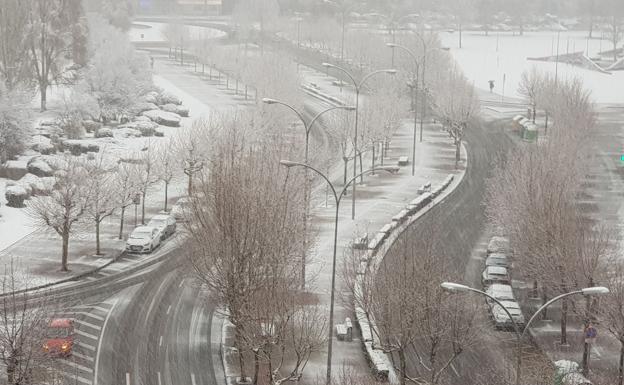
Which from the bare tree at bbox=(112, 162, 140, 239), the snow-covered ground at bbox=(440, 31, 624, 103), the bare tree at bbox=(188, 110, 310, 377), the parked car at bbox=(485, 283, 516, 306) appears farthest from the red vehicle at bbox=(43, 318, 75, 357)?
the snow-covered ground at bbox=(440, 31, 624, 103)

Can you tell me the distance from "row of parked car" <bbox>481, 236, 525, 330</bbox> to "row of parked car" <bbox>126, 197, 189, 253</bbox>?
15.9 m

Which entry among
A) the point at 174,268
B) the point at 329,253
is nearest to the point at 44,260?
the point at 174,268

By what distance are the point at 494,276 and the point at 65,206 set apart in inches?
856

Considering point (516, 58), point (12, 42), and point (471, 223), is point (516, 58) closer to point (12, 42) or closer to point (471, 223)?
point (12, 42)

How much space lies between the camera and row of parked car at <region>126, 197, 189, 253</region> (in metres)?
57.0

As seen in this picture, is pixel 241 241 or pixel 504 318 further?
pixel 504 318

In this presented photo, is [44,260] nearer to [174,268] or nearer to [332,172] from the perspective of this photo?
[174,268]

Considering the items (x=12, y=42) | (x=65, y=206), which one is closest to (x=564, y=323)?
(x=65, y=206)

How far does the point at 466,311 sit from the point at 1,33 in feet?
215

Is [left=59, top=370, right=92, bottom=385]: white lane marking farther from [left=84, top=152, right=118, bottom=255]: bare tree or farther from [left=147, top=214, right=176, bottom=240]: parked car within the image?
[left=147, top=214, right=176, bottom=240]: parked car

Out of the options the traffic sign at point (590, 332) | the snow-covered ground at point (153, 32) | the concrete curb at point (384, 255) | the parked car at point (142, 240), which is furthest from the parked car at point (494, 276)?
the snow-covered ground at point (153, 32)

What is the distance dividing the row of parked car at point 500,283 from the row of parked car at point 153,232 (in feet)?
52.3

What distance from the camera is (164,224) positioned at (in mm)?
60594

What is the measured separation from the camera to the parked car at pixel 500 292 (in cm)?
4878
